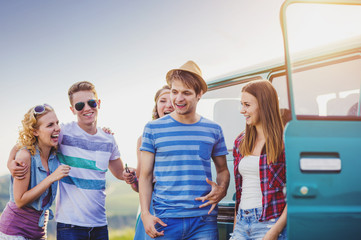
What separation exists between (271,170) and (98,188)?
5.32 feet

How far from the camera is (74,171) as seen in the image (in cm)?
324

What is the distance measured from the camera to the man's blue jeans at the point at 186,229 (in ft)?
7.98

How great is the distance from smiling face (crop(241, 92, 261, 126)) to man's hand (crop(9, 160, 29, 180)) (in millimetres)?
1772

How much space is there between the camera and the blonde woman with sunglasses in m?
3.01

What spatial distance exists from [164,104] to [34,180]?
1.27m

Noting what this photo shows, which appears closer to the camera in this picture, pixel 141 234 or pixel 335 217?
pixel 335 217

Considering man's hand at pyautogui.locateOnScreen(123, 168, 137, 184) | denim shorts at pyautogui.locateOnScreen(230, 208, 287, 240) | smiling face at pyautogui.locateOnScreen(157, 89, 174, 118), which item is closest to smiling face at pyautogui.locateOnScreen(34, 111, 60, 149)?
man's hand at pyautogui.locateOnScreen(123, 168, 137, 184)

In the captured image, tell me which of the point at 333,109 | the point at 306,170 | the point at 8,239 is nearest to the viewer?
the point at 306,170

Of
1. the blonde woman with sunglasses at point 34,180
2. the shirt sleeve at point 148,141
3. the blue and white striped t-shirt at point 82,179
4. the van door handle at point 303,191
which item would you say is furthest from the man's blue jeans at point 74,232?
the van door handle at point 303,191

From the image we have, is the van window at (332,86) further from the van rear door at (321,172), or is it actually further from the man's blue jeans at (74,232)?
the man's blue jeans at (74,232)

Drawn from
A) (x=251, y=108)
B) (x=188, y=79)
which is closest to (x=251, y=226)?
(x=251, y=108)

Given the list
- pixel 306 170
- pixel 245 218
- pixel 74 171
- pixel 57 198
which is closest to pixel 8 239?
pixel 57 198

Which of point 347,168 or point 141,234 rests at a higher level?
point 347,168

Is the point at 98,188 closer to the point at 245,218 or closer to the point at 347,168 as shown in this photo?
the point at 245,218
